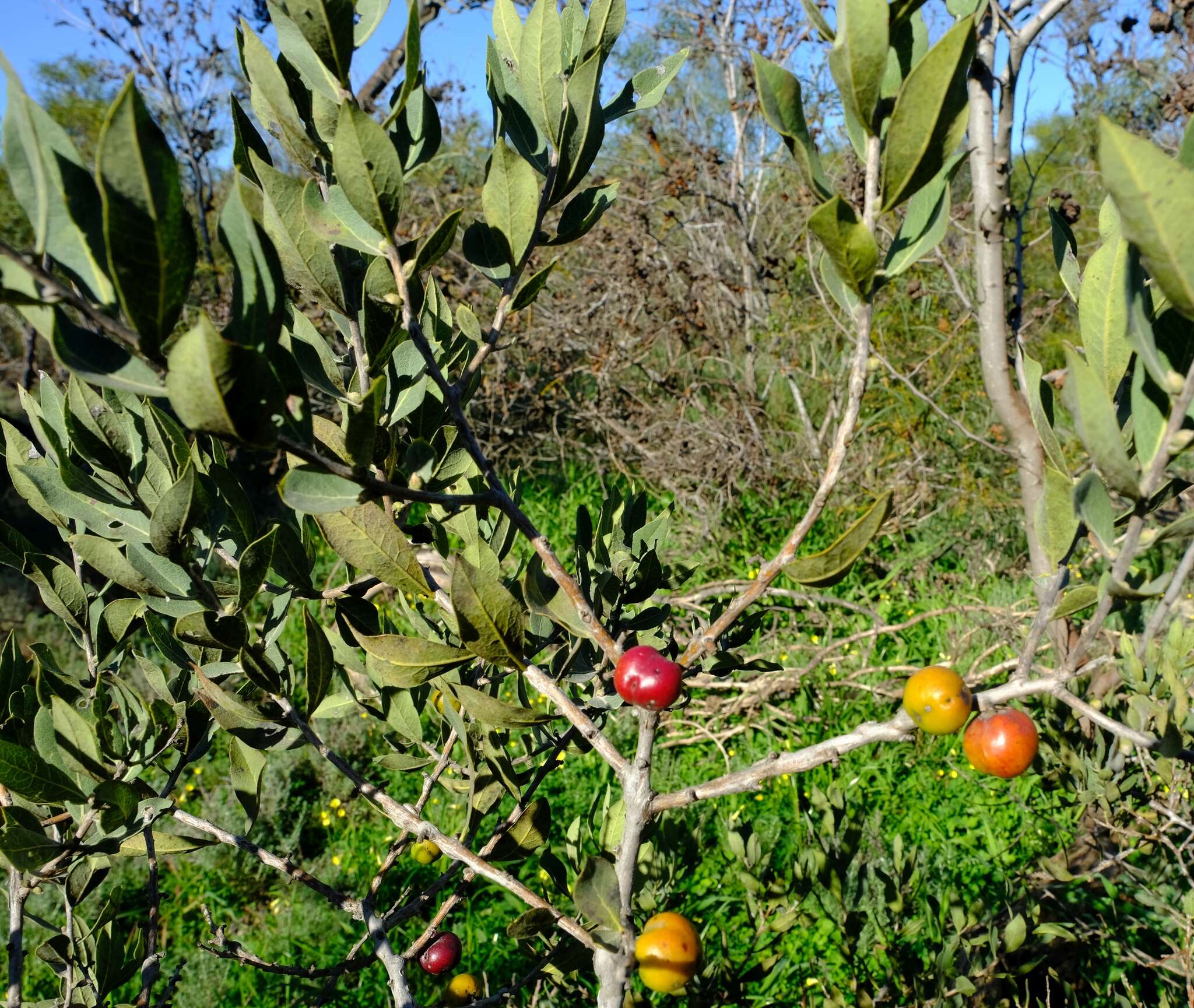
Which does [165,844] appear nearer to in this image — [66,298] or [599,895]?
[599,895]

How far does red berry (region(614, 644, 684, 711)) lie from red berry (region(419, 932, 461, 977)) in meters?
0.55

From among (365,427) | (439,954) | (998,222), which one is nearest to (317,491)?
(365,427)

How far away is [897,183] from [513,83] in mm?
412

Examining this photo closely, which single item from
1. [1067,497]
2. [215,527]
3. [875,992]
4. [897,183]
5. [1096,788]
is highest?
[897,183]

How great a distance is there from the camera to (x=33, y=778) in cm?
72

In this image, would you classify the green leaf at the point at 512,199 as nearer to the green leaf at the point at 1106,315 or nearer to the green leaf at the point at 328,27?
the green leaf at the point at 328,27

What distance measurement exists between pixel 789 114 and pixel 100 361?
444 mm

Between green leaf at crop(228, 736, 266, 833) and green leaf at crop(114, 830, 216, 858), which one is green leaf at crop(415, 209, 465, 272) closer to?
green leaf at crop(228, 736, 266, 833)

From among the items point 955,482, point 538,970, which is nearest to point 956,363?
point 955,482

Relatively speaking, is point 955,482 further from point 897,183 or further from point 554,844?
point 897,183

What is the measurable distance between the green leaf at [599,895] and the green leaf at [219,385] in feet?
1.40

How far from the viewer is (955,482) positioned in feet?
15.0

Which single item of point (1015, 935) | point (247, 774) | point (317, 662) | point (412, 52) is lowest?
point (1015, 935)

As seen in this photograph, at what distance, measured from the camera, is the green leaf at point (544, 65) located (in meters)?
0.69
